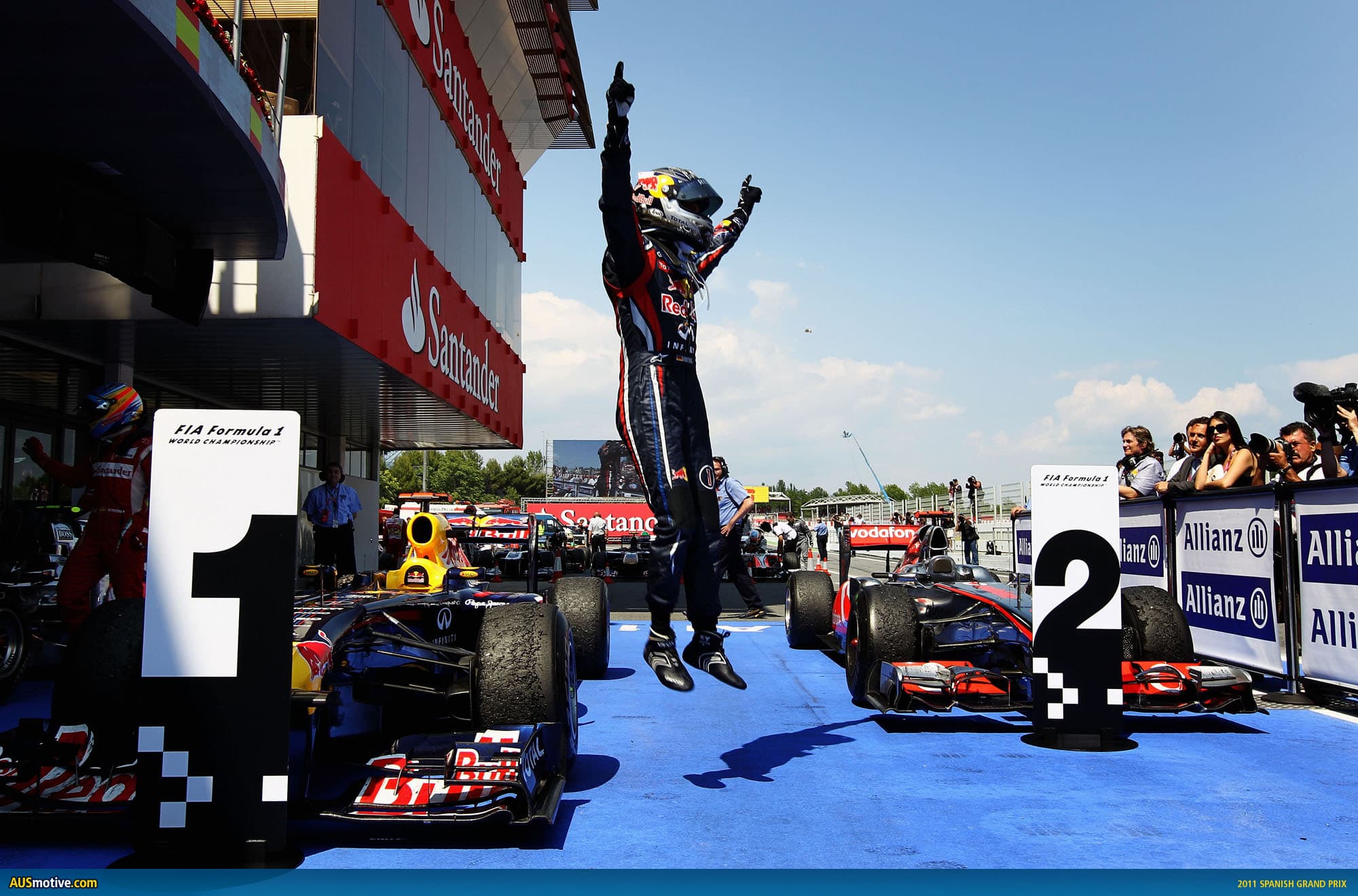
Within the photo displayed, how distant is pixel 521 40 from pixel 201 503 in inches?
778

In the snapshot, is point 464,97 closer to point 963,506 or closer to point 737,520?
point 737,520

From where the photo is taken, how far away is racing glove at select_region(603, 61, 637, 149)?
3.08 meters

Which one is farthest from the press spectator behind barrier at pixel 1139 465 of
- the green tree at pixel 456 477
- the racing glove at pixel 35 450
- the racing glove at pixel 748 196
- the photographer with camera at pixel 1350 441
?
the green tree at pixel 456 477

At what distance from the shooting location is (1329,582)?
228 inches

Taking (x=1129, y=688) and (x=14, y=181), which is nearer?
(x=1129, y=688)

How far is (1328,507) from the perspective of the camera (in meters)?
5.86

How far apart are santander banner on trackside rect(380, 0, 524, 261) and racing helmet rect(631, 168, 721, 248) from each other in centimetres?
1077

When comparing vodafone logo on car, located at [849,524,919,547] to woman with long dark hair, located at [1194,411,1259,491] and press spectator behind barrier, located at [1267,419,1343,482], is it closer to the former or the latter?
press spectator behind barrier, located at [1267,419,1343,482]

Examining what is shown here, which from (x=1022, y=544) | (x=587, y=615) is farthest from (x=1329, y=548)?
(x=1022, y=544)

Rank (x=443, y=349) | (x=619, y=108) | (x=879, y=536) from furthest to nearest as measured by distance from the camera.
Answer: (x=879, y=536)
(x=443, y=349)
(x=619, y=108)

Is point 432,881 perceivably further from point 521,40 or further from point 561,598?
point 521,40

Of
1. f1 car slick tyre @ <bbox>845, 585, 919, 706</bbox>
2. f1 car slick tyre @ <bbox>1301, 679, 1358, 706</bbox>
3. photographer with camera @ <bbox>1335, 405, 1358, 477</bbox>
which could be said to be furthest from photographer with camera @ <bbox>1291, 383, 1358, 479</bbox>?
f1 car slick tyre @ <bbox>845, 585, 919, 706</bbox>

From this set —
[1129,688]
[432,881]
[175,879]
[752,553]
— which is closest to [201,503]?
[175,879]

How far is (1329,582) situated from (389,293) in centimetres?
993
